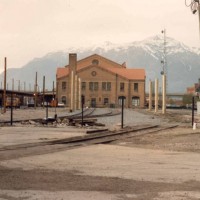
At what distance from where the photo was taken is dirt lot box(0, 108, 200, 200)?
750cm

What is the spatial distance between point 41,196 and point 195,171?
4.36 m

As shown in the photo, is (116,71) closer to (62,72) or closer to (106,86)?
(106,86)

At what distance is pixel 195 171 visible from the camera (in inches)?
403

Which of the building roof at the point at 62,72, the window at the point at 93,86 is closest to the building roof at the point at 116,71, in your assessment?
the building roof at the point at 62,72

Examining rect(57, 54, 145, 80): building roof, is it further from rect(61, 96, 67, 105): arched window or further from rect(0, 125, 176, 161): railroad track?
rect(0, 125, 176, 161): railroad track

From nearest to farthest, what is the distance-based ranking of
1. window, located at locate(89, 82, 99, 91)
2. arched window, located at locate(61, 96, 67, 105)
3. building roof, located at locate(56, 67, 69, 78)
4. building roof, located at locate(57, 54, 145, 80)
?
arched window, located at locate(61, 96, 67, 105) < window, located at locate(89, 82, 99, 91) < building roof, located at locate(57, 54, 145, 80) < building roof, located at locate(56, 67, 69, 78)

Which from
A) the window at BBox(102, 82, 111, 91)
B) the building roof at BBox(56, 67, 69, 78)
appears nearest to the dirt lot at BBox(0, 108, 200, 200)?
the window at BBox(102, 82, 111, 91)

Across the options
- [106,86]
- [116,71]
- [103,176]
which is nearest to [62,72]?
[116,71]

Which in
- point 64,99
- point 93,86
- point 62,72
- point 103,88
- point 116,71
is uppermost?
point 116,71

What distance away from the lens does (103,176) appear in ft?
30.7

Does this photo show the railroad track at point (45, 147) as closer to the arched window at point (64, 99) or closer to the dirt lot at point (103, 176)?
the dirt lot at point (103, 176)

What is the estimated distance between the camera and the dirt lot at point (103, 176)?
7.50 meters

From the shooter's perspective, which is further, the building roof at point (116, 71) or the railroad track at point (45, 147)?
the building roof at point (116, 71)

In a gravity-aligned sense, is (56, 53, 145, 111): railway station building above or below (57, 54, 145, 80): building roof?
below
